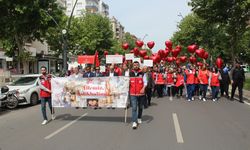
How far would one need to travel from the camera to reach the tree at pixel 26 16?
941 inches

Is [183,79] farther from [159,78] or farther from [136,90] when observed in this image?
[136,90]

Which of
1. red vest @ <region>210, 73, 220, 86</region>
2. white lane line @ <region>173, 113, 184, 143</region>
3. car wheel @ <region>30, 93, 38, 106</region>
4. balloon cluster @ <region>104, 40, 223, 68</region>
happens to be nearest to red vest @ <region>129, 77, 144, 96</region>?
white lane line @ <region>173, 113, 184, 143</region>

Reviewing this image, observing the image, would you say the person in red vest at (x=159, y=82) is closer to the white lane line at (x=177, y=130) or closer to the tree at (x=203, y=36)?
the white lane line at (x=177, y=130)

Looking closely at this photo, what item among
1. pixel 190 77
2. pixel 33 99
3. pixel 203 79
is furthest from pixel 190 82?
pixel 33 99

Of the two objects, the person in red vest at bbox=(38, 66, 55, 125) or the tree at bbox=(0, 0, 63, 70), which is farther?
the tree at bbox=(0, 0, 63, 70)

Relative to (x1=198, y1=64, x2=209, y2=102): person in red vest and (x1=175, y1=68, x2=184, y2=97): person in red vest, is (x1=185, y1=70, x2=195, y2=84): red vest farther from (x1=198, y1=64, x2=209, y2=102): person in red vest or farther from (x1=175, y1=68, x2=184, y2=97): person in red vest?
(x1=175, y1=68, x2=184, y2=97): person in red vest

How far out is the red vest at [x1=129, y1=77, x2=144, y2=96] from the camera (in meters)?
10.2

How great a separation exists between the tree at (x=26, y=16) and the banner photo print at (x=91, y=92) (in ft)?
43.5

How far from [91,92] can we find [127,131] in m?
2.29

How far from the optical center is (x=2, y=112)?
49.3 feet

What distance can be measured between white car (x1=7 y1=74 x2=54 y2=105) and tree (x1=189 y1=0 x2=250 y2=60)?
12.9m

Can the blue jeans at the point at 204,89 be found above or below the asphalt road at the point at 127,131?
above

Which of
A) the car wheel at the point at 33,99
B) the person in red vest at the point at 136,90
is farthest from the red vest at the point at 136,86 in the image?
the car wheel at the point at 33,99

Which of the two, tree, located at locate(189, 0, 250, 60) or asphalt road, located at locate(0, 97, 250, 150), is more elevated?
tree, located at locate(189, 0, 250, 60)
